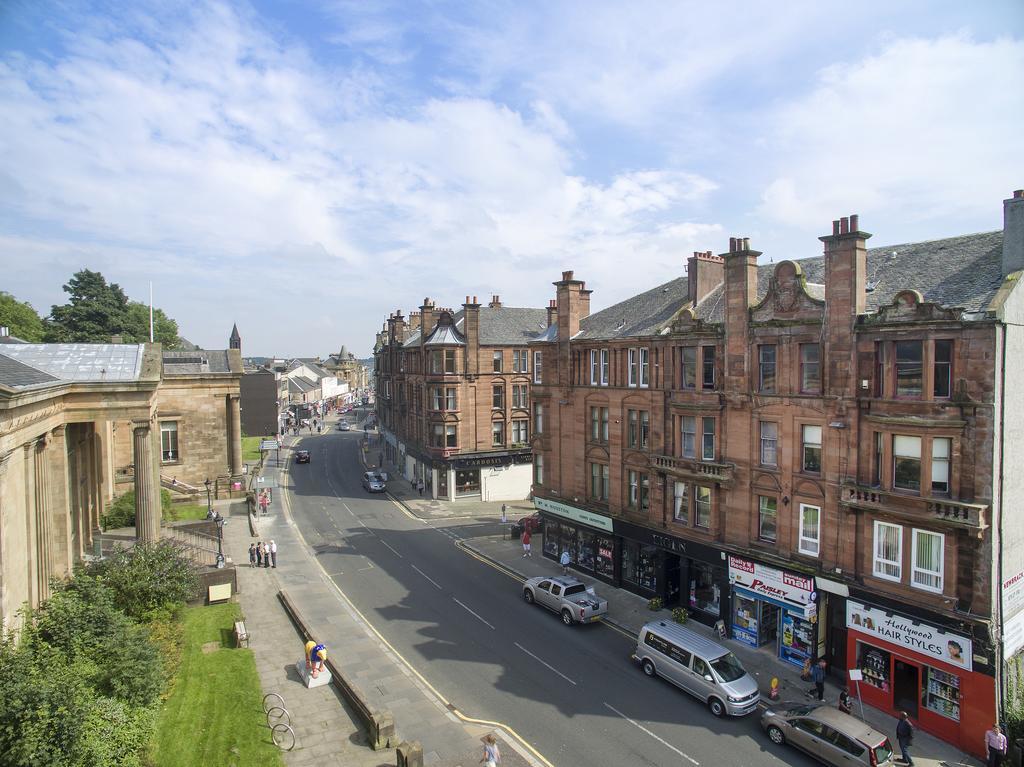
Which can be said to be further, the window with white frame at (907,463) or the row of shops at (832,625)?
the window with white frame at (907,463)

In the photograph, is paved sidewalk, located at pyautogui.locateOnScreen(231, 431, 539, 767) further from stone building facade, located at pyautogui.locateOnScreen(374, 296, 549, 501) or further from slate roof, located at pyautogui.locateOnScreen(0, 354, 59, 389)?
stone building facade, located at pyautogui.locateOnScreen(374, 296, 549, 501)

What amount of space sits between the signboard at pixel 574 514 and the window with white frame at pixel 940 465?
15.1 metres

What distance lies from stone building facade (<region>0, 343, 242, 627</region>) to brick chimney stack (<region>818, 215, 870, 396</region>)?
24976mm

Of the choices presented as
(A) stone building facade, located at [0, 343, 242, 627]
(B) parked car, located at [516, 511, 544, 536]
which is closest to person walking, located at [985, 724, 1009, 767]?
(B) parked car, located at [516, 511, 544, 536]

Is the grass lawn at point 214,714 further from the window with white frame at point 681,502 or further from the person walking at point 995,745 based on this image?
the person walking at point 995,745

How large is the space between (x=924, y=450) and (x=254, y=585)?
28854 mm

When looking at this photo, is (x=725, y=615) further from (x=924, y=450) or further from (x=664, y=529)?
(x=924, y=450)

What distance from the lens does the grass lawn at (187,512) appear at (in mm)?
37344

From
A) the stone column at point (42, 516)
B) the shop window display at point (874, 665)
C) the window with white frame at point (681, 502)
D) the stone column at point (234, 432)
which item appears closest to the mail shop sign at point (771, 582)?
the shop window display at point (874, 665)

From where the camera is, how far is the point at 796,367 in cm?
2280

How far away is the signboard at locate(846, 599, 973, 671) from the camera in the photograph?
18.0m

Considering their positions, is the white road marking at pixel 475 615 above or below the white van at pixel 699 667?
below

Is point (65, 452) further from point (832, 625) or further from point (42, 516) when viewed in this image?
point (832, 625)

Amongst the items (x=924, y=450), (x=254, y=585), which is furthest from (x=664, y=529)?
(x=254, y=585)
